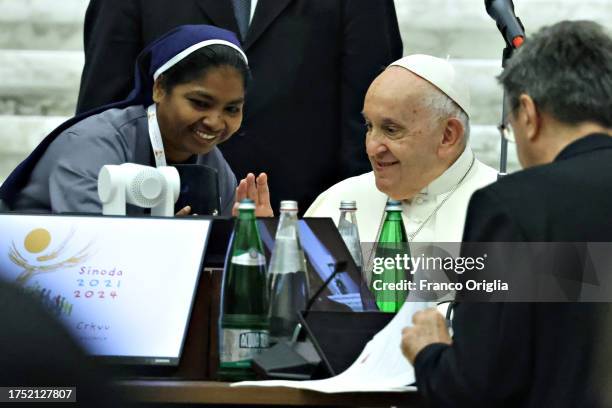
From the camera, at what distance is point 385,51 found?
161 inches

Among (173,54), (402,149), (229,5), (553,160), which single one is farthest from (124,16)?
(553,160)

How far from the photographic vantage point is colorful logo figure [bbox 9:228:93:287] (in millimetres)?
2031

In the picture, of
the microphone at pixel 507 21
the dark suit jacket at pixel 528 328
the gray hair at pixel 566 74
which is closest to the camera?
the dark suit jacket at pixel 528 328

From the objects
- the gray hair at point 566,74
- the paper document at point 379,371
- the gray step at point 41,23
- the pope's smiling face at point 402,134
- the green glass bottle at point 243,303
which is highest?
the gray step at point 41,23

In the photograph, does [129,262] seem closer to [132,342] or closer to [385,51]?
[132,342]

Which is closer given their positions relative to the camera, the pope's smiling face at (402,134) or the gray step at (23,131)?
the pope's smiling face at (402,134)

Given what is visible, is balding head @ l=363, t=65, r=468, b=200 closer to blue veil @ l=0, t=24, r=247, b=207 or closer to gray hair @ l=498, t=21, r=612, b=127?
blue veil @ l=0, t=24, r=247, b=207

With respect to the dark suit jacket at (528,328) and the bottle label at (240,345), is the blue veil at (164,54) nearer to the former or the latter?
the bottle label at (240,345)

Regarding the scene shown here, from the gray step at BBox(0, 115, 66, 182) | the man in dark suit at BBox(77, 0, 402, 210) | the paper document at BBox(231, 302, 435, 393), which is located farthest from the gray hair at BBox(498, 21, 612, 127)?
the gray step at BBox(0, 115, 66, 182)

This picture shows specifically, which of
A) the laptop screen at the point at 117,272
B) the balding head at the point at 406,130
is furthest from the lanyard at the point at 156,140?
the laptop screen at the point at 117,272

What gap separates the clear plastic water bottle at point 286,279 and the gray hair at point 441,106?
1.36 meters

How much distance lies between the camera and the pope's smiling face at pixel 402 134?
3383 millimetres

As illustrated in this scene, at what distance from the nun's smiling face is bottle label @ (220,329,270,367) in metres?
1.36

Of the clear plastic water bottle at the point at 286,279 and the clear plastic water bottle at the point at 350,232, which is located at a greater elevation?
the clear plastic water bottle at the point at 350,232
